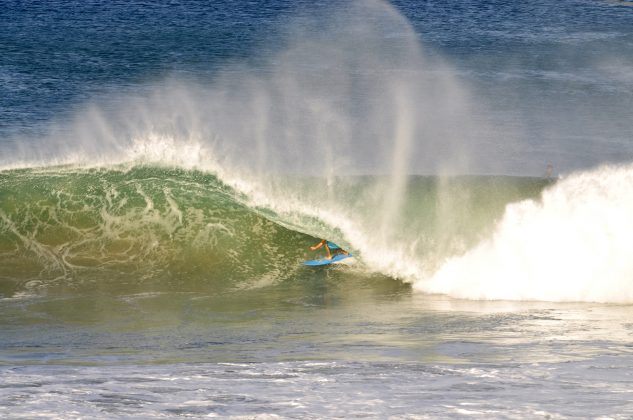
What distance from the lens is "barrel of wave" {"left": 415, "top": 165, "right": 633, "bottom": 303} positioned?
15.0 metres

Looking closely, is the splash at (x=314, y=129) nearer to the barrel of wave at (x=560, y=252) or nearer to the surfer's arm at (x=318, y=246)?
the surfer's arm at (x=318, y=246)

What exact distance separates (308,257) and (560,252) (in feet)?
12.9

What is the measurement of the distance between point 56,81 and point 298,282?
2963 centimetres

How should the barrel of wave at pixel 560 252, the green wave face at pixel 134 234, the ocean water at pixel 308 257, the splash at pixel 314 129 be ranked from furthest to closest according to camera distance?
1. the splash at pixel 314 129
2. the green wave face at pixel 134 234
3. the barrel of wave at pixel 560 252
4. the ocean water at pixel 308 257

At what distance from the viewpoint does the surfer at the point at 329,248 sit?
1678 cm

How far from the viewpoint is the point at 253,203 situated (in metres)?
18.3

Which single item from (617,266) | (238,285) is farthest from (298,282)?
(617,266)

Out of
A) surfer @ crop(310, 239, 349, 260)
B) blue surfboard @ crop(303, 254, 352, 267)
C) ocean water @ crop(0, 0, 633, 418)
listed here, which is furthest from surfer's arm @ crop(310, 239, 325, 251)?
blue surfboard @ crop(303, 254, 352, 267)

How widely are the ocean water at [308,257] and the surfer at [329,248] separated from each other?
0.16 m

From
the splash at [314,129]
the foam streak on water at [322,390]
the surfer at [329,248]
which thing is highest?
the splash at [314,129]

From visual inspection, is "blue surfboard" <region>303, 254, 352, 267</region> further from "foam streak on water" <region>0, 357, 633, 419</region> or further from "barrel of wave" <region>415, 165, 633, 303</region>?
"foam streak on water" <region>0, 357, 633, 419</region>

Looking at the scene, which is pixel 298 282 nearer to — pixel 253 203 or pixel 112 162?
pixel 253 203

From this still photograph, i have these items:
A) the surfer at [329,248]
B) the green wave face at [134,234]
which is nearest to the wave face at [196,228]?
the green wave face at [134,234]

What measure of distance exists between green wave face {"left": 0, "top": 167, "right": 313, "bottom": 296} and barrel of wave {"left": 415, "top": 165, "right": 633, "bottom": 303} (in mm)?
2938
